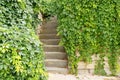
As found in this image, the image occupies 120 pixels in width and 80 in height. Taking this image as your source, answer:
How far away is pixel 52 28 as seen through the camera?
291 inches

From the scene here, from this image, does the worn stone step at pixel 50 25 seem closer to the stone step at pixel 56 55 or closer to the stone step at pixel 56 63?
the stone step at pixel 56 55

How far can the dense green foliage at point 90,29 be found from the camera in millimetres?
5207

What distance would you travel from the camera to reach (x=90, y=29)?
5.26 meters

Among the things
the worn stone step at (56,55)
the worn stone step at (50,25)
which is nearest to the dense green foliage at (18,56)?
the worn stone step at (56,55)

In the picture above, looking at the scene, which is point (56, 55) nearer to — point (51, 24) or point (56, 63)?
point (56, 63)

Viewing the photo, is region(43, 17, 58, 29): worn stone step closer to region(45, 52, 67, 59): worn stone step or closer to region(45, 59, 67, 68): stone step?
region(45, 52, 67, 59): worn stone step

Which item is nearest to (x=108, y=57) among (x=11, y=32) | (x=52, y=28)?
(x=52, y=28)

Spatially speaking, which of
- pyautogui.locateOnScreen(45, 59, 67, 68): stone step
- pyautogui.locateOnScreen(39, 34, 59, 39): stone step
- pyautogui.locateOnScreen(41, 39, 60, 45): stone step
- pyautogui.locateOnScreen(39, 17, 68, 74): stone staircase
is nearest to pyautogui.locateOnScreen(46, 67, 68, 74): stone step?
pyautogui.locateOnScreen(39, 17, 68, 74): stone staircase

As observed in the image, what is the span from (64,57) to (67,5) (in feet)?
4.56

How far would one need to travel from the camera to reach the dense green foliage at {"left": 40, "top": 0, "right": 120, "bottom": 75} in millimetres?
5207

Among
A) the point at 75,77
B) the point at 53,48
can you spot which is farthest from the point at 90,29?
the point at 53,48

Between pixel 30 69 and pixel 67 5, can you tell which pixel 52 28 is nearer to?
pixel 67 5

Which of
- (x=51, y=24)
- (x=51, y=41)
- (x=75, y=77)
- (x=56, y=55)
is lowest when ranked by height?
(x=75, y=77)

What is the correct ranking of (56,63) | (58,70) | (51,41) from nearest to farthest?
1. (58,70)
2. (56,63)
3. (51,41)
